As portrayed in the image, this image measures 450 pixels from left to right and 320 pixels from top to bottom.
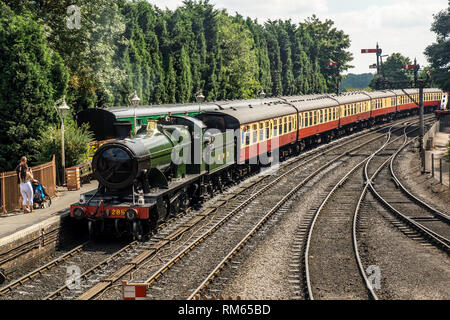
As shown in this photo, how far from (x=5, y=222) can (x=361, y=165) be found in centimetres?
2054

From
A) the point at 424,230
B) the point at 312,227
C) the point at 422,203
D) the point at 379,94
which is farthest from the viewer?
the point at 379,94

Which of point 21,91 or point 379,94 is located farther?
point 379,94

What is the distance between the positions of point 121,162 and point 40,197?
12.5 feet

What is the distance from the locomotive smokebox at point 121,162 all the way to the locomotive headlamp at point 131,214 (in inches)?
31.9

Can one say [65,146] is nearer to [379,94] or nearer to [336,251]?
[336,251]

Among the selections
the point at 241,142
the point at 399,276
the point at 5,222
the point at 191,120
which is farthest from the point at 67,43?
the point at 399,276

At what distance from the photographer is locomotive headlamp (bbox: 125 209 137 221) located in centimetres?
1363

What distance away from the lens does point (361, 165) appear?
2927 centimetres

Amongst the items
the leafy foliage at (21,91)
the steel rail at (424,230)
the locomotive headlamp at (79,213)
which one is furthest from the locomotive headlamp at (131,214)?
the leafy foliage at (21,91)

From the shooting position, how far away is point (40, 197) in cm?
1605

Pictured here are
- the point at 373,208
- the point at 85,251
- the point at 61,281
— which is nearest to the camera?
the point at 61,281

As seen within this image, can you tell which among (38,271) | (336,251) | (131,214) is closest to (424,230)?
(336,251)

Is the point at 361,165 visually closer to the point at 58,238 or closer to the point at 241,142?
the point at 241,142

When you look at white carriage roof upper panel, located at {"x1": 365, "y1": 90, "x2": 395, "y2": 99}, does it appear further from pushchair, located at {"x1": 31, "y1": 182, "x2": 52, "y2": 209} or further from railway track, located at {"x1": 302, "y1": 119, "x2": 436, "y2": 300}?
pushchair, located at {"x1": 31, "y1": 182, "x2": 52, "y2": 209}
